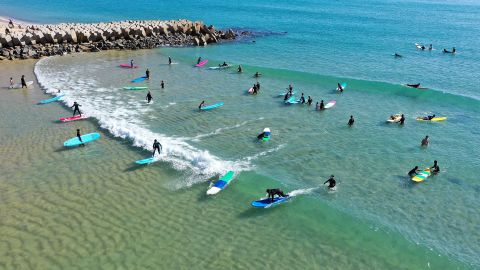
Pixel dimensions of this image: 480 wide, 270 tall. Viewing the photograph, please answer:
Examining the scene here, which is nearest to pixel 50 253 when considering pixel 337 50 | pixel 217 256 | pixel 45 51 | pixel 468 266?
pixel 217 256

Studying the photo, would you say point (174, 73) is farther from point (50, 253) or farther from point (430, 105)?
point (50, 253)

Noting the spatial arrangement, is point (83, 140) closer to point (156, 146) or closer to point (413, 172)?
point (156, 146)

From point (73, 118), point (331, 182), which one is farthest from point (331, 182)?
point (73, 118)

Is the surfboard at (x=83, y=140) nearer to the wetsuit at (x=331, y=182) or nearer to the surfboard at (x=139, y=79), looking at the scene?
the surfboard at (x=139, y=79)

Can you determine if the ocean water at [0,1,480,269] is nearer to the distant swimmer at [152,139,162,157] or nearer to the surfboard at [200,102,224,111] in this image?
the distant swimmer at [152,139,162,157]

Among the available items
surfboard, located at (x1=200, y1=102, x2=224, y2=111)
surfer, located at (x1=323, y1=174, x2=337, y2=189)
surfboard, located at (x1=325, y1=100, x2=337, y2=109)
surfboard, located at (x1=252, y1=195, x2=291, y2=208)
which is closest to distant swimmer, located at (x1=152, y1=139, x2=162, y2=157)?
surfboard, located at (x1=252, y1=195, x2=291, y2=208)

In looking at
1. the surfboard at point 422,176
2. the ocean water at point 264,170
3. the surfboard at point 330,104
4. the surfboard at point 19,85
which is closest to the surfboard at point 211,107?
the ocean water at point 264,170
